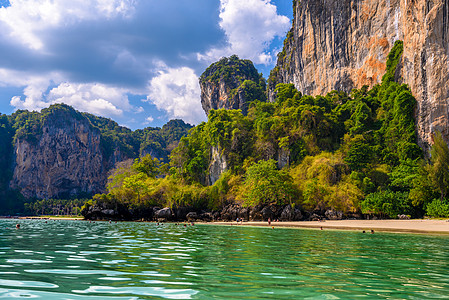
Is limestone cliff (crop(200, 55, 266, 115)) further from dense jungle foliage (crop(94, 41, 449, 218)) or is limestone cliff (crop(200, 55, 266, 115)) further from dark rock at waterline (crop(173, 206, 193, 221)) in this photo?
dark rock at waterline (crop(173, 206, 193, 221))

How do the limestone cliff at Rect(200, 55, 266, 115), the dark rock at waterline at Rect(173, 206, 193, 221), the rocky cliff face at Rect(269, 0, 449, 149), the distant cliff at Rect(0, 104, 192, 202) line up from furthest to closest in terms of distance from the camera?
the distant cliff at Rect(0, 104, 192, 202) < the limestone cliff at Rect(200, 55, 266, 115) < the dark rock at waterline at Rect(173, 206, 193, 221) < the rocky cliff face at Rect(269, 0, 449, 149)

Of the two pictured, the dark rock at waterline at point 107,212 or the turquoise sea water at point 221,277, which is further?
→ the dark rock at waterline at point 107,212

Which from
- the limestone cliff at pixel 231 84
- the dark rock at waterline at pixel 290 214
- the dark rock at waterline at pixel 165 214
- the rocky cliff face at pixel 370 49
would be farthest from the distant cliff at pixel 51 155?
the dark rock at waterline at pixel 290 214

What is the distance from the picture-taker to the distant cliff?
15825 centimetres

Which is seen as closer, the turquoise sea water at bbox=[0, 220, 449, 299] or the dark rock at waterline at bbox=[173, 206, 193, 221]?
the turquoise sea water at bbox=[0, 220, 449, 299]

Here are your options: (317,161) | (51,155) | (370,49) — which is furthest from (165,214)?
(51,155)

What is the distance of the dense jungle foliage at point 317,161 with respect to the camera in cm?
4191

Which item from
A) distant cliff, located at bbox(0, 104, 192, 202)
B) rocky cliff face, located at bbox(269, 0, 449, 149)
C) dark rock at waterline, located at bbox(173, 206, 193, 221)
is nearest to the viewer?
rocky cliff face, located at bbox(269, 0, 449, 149)

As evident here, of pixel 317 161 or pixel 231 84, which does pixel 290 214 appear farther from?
pixel 231 84

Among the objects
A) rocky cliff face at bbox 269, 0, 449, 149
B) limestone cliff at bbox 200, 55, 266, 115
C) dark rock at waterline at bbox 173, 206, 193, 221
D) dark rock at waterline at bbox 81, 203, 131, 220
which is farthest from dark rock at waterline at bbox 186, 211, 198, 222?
limestone cliff at bbox 200, 55, 266, 115

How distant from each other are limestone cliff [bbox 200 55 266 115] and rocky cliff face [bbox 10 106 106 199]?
7853 centimetres

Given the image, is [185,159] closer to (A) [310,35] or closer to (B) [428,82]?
(A) [310,35]

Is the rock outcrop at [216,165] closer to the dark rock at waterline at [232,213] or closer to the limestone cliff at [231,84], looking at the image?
the dark rock at waterline at [232,213]

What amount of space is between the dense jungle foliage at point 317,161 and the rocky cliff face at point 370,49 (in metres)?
3.15
